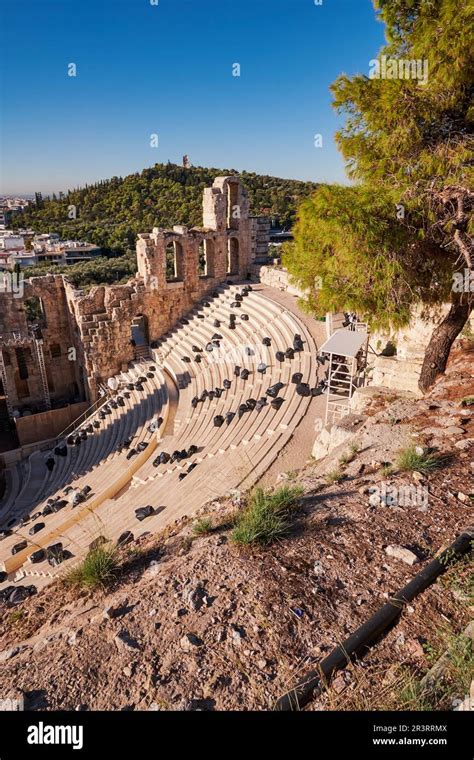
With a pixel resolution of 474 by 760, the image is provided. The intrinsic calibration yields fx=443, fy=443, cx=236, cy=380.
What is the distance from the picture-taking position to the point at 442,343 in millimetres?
9359

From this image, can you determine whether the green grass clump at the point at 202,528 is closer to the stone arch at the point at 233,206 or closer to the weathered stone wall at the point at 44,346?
the weathered stone wall at the point at 44,346

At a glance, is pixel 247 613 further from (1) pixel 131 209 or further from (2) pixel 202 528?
(1) pixel 131 209

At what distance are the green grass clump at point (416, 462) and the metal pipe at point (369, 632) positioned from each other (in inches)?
59.4

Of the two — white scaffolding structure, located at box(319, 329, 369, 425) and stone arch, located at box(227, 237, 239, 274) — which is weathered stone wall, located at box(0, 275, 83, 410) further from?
white scaffolding structure, located at box(319, 329, 369, 425)

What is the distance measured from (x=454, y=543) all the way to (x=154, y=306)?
61.9 ft

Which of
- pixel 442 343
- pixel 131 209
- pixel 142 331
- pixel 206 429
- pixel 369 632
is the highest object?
pixel 131 209

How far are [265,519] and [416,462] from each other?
96.5 inches

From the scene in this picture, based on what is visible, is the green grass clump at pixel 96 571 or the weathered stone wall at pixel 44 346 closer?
the green grass clump at pixel 96 571

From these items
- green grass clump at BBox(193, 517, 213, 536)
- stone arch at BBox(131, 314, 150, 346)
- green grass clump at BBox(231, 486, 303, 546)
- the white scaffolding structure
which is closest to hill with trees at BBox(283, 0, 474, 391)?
the white scaffolding structure

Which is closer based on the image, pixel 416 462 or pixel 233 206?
pixel 416 462

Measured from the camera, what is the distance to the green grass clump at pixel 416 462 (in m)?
6.26

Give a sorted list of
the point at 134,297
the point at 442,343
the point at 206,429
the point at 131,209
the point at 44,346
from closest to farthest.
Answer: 1. the point at 442,343
2. the point at 206,429
3. the point at 134,297
4. the point at 44,346
5. the point at 131,209

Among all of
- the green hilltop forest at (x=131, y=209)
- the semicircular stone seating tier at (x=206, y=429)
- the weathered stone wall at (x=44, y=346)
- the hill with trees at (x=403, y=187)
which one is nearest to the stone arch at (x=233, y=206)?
the semicircular stone seating tier at (x=206, y=429)

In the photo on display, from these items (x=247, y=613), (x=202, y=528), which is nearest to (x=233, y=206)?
(x=202, y=528)
